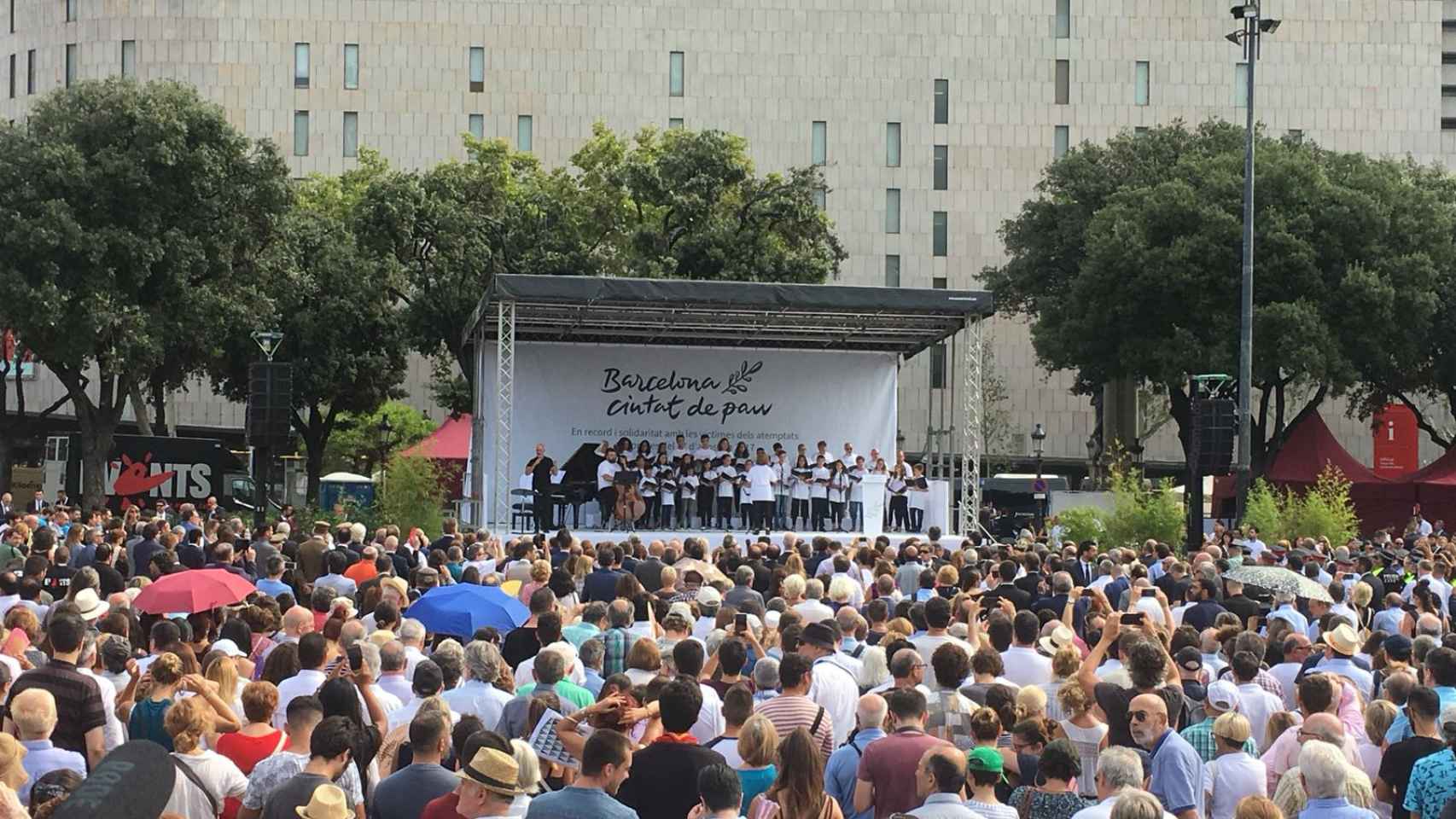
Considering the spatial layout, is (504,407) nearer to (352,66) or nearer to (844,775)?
(844,775)

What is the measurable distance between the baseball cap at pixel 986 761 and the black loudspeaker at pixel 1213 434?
18.6 m

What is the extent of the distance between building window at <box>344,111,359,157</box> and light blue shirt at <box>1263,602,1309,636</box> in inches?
2054

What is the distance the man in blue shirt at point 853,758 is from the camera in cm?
→ 675

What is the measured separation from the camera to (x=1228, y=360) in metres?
39.3

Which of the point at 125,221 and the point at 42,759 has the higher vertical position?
the point at 125,221

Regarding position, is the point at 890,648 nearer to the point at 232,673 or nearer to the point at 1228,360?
the point at 232,673

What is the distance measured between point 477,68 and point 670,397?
3351 centimetres

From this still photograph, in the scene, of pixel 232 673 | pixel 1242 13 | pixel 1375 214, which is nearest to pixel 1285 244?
pixel 1375 214

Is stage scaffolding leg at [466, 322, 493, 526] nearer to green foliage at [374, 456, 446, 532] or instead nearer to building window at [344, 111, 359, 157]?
green foliage at [374, 456, 446, 532]

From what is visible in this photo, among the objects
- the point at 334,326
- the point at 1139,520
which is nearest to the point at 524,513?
the point at 1139,520

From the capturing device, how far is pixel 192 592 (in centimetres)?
1045

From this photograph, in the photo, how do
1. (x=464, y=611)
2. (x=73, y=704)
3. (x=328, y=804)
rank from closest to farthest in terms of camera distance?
(x=328, y=804)
(x=73, y=704)
(x=464, y=611)

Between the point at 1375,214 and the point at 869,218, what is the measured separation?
24316mm

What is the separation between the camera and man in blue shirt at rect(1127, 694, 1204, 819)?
259 inches
